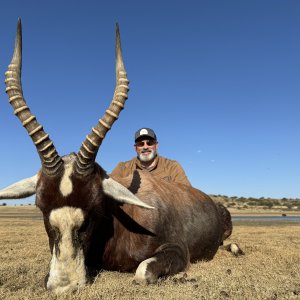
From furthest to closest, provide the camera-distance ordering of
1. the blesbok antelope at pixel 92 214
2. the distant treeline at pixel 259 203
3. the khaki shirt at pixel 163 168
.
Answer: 1. the distant treeline at pixel 259 203
2. the khaki shirt at pixel 163 168
3. the blesbok antelope at pixel 92 214

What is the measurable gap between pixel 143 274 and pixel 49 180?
1.67m

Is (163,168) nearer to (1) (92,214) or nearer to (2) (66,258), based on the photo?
(1) (92,214)

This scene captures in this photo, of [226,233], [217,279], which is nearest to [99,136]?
[217,279]

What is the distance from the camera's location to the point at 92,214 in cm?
524

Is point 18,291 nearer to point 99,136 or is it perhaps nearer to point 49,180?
point 49,180

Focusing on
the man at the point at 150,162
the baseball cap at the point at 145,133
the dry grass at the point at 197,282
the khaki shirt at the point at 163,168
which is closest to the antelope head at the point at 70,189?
the dry grass at the point at 197,282

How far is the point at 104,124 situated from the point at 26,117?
992mm

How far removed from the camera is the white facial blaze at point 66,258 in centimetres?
472

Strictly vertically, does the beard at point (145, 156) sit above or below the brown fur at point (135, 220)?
above

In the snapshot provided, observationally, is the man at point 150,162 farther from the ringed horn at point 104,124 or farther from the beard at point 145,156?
the ringed horn at point 104,124

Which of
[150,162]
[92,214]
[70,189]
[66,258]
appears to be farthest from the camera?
[150,162]

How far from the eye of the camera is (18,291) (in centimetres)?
487

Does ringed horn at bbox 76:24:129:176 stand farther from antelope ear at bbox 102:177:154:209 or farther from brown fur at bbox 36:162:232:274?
antelope ear at bbox 102:177:154:209

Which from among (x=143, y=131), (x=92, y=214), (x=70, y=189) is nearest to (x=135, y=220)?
(x=92, y=214)
